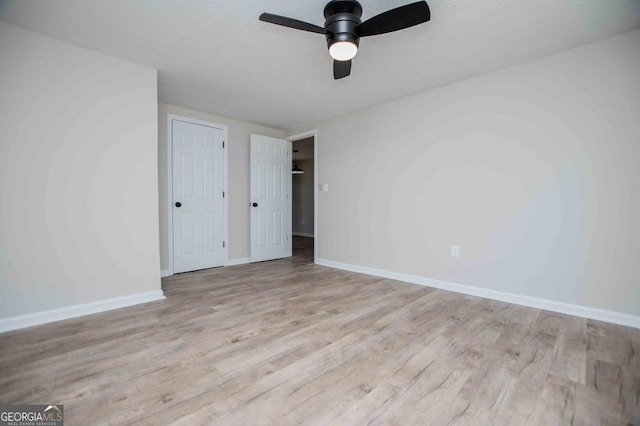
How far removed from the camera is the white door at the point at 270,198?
4.77m

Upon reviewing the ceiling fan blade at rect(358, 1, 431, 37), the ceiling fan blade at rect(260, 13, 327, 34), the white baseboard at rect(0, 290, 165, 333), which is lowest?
the white baseboard at rect(0, 290, 165, 333)

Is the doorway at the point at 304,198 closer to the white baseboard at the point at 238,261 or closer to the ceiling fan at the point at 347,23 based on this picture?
the white baseboard at the point at 238,261

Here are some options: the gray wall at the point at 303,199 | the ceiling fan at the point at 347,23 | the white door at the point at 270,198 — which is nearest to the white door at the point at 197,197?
the white door at the point at 270,198

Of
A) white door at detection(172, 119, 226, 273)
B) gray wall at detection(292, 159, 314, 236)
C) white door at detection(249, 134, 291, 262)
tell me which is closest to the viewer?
white door at detection(172, 119, 226, 273)

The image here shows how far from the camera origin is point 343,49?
1.99 metres

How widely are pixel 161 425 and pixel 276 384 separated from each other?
0.54 m

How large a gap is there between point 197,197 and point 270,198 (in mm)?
1244

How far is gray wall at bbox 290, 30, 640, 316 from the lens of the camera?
233 centimetres

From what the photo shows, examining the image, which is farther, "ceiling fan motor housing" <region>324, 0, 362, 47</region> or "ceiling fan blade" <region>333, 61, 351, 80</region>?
"ceiling fan blade" <region>333, 61, 351, 80</region>

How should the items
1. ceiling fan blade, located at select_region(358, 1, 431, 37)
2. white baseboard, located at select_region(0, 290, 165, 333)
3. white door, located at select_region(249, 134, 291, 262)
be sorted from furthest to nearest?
white door, located at select_region(249, 134, 291, 262) < white baseboard, located at select_region(0, 290, 165, 333) < ceiling fan blade, located at select_region(358, 1, 431, 37)

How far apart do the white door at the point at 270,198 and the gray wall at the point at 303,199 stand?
3288mm
